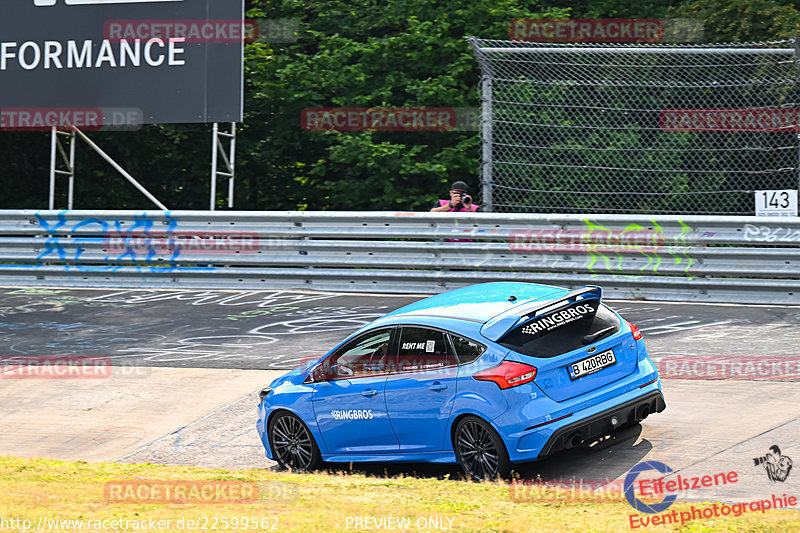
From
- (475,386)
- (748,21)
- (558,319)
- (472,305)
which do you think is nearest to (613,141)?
(748,21)

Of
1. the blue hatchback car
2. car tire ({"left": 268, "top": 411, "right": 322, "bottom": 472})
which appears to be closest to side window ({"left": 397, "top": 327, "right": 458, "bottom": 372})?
the blue hatchback car

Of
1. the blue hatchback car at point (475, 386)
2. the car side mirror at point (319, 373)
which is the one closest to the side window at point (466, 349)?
the blue hatchback car at point (475, 386)

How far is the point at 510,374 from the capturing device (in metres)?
7.68

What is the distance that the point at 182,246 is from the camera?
16688 millimetres

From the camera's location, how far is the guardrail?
13688mm

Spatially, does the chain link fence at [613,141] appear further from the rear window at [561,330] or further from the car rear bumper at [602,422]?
the car rear bumper at [602,422]

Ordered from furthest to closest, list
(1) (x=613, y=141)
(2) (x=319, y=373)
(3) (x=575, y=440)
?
(1) (x=613, y=141) < (2) (x=319, y=373) < (3) (x=575, y=440)

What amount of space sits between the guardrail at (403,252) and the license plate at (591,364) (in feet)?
19.9

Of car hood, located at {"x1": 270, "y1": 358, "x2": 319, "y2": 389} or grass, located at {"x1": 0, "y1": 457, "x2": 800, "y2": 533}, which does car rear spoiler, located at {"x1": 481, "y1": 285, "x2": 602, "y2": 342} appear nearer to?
grass, located at {"x1": 0, "y1": 457, "x2": 800, "y2": 533}

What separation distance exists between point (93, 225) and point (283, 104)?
17.6ft

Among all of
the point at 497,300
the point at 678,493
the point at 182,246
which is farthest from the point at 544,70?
the point at 678,493

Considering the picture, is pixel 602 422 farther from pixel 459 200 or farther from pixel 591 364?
pixel 459 200

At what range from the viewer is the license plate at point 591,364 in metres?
7.87

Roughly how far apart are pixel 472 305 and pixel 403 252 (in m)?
6.99
